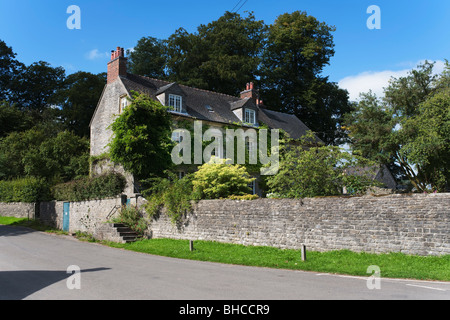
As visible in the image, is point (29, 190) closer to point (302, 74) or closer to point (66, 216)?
point (66, 216)

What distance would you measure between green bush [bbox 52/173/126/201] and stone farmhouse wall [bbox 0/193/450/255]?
5.74 m

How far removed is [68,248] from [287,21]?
36.8m

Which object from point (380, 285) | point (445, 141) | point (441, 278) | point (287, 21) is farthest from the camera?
point (287, 21)

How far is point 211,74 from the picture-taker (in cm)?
4012

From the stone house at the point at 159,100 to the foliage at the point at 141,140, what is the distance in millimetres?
1356

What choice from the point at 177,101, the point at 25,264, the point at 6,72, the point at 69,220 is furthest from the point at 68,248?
the point at 6,72

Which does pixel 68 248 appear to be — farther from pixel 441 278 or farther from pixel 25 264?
pixel 441 278

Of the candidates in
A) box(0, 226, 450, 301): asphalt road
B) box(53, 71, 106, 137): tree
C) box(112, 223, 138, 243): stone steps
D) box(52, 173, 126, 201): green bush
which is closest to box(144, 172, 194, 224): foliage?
box(112, 223, 138, 243): stone steps

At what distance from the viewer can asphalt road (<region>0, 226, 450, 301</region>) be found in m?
7.18

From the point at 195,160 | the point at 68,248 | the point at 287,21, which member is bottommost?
the point at 68,248

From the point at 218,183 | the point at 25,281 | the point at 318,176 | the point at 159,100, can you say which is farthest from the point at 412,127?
the point at 25,281

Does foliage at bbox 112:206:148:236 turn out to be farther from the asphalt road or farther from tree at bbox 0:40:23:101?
tree at bbox 0:40:23:101

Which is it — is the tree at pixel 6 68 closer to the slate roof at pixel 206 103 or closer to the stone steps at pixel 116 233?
the slate roof at pixel 206 103

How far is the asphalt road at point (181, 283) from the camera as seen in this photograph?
7.18 metres
